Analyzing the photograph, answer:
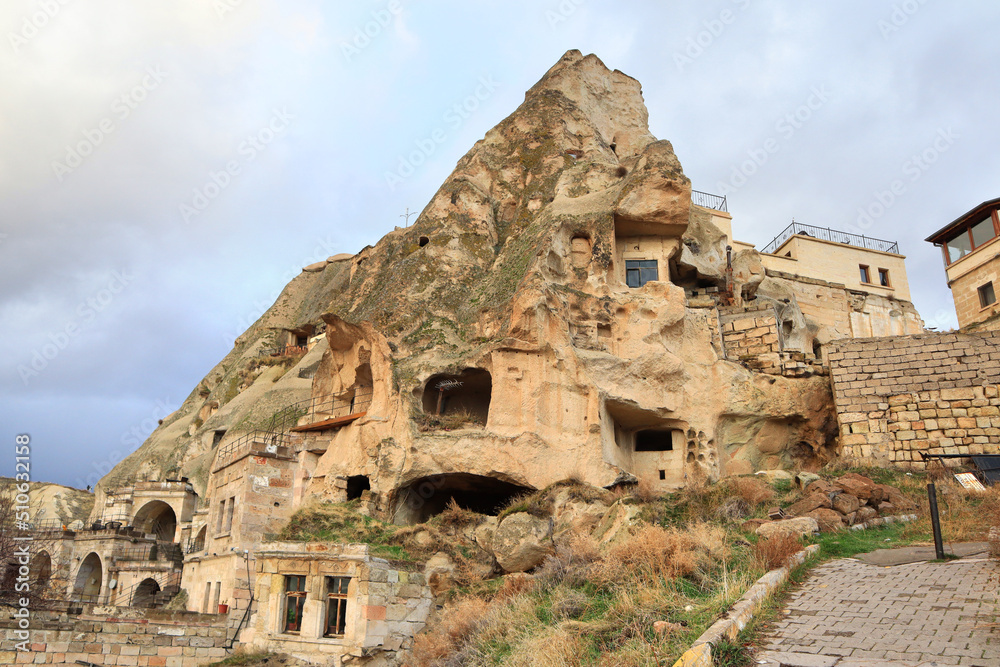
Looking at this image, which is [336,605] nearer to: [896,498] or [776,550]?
[776,550]

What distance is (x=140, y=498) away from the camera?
1264 inches

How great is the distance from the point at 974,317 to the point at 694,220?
9803 mm

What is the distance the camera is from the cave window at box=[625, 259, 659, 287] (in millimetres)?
22594

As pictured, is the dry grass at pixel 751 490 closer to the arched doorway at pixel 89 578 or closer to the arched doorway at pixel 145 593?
the arched doorway at pixel 145 593

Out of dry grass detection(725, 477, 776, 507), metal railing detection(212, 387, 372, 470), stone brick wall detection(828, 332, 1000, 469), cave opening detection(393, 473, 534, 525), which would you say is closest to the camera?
dry grass detection(725, 477, 776, 507)

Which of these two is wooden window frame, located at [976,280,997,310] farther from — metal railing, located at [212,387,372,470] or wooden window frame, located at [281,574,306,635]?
wooden window frame, located at [281,574,306,635]

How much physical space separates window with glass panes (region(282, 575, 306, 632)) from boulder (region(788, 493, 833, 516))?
9961 millimetres

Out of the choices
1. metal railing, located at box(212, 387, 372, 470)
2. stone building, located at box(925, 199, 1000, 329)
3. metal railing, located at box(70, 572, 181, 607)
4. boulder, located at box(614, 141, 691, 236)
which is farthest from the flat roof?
metal railing, located at box(70, 572, 181, 607)

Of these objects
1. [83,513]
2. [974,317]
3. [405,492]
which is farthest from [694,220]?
[83,513]

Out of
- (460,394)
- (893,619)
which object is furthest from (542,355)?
(893,619)

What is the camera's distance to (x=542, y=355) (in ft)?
63.0

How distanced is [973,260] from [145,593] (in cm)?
3290

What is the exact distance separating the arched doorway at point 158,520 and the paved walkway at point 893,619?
30415mm

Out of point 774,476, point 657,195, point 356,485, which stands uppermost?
point 657,195
